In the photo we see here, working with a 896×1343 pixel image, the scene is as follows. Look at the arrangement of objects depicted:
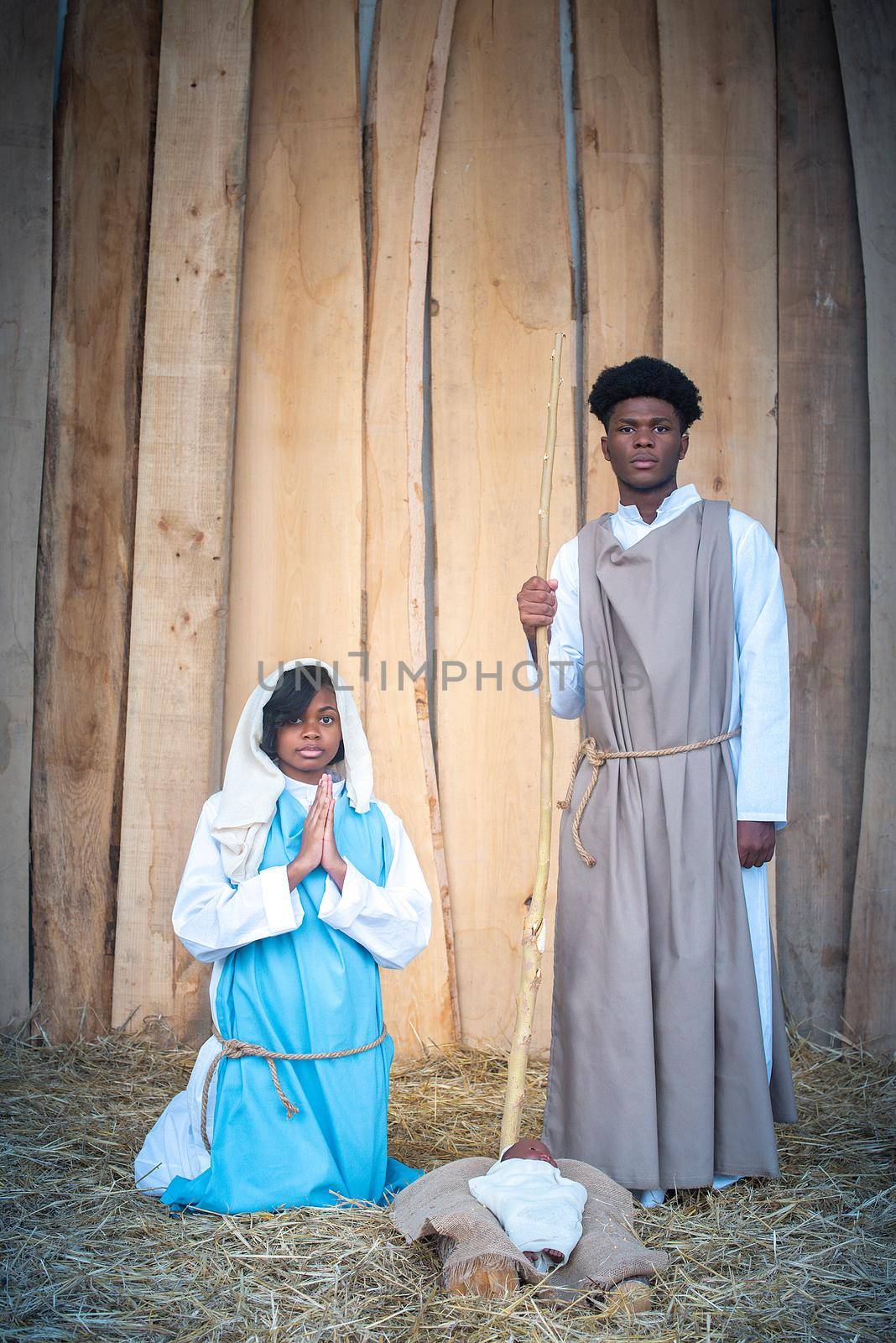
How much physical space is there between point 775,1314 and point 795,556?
2563 millimetres

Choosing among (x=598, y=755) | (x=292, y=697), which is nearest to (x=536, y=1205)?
(x=598, y=755)

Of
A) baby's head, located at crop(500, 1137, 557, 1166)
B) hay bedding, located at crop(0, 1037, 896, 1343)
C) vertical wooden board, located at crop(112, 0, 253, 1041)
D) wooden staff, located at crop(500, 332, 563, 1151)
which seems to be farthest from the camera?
vertical wooden board, located at crop(112, 0, 253, 1041)

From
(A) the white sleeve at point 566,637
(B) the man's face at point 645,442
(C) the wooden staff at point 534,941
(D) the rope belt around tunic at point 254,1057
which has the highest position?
(B) the man's face at point 645,442

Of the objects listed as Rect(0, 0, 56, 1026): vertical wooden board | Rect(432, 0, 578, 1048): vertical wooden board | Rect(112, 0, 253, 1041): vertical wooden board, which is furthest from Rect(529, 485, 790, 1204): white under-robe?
Rect(0, 0, 56, 1026): vertical wooden board

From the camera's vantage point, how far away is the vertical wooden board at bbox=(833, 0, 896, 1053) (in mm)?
4105

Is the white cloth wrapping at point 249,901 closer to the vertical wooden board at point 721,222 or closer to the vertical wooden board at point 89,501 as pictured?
the vertical wooden board at point 89,501

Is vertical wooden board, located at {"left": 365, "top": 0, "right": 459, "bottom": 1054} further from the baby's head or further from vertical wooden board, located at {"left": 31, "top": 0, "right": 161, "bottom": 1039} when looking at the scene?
the baby's head

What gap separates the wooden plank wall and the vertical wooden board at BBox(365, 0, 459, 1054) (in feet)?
0.04

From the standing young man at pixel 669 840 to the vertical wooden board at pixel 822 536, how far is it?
116 cm

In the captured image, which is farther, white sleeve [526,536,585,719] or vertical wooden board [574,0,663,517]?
vertical wooden board [574,0,663,517]

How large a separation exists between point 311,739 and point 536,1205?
1.27 metres

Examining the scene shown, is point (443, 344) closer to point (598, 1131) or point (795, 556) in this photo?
point (795, 556)

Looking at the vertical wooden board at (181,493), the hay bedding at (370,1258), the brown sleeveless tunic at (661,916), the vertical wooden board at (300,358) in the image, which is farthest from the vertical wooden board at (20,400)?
the brown sleeveless tunic at (661,916)

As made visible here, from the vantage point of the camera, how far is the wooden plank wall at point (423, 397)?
13.5 feet
